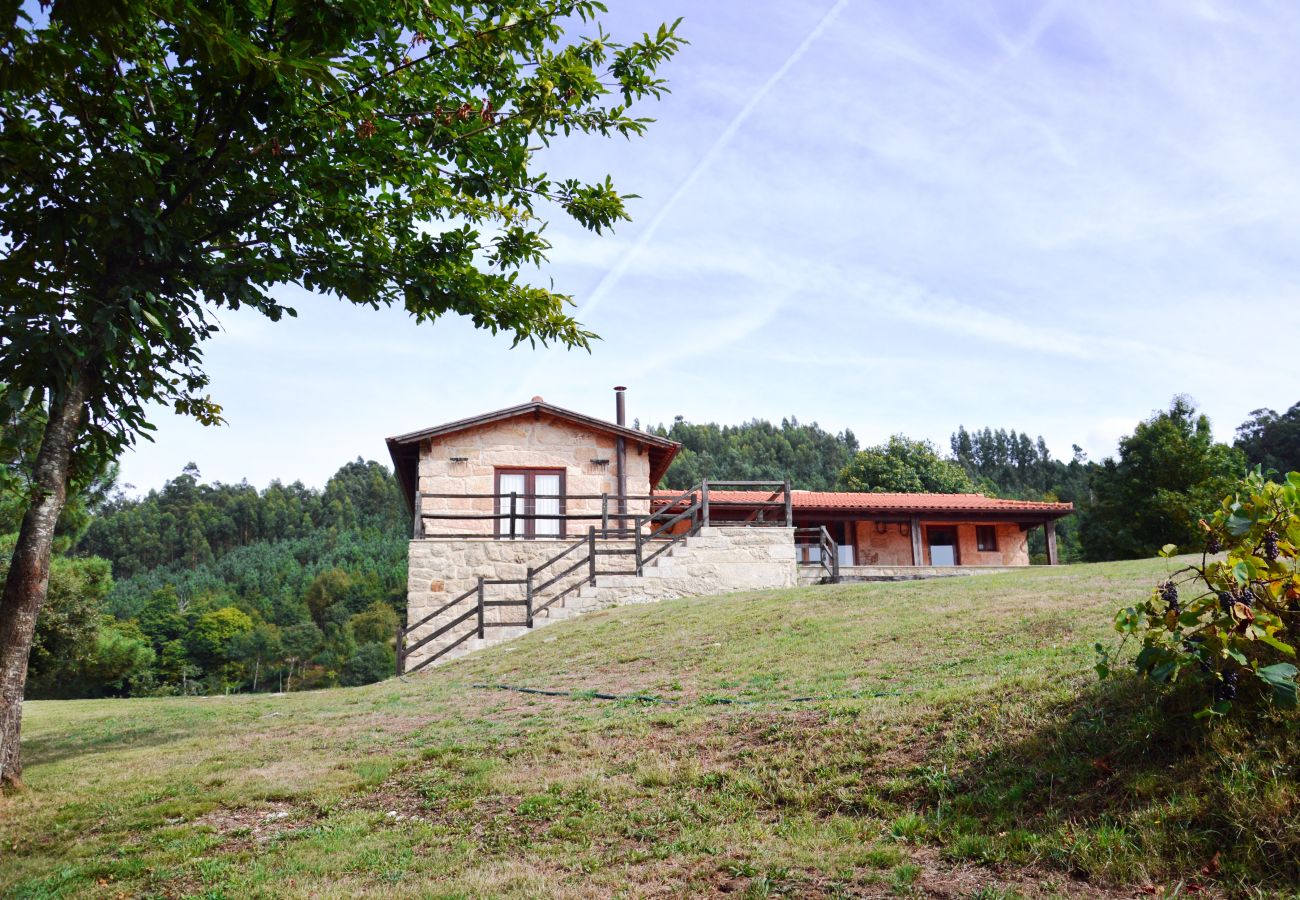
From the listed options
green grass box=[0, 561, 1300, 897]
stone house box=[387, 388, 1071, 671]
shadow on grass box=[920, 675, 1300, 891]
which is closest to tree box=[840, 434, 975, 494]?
stone house box=[387, 388, 1071, 671]

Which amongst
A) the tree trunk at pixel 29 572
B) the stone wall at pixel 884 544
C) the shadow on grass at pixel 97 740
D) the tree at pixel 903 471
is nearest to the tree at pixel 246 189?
the tree trunk at pixel 29 572

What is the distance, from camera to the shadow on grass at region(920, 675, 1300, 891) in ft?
11.5

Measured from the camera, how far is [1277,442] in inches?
2302

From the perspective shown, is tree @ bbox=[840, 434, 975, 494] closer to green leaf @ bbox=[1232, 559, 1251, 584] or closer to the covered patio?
the covered patio

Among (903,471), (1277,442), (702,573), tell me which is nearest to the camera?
(702,573)

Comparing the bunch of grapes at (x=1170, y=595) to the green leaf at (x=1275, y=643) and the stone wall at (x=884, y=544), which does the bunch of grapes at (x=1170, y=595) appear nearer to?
the green leaf at (x=1275, y=643)

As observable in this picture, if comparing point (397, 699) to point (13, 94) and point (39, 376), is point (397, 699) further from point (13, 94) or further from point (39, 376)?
point (13, 94)

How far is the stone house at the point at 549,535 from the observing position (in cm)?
1775

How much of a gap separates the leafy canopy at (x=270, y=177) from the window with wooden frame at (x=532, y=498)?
12.2 m

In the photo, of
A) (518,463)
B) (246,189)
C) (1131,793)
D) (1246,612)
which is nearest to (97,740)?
(246,189)

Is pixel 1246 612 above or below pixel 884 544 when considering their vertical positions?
below

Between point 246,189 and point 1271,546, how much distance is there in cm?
729

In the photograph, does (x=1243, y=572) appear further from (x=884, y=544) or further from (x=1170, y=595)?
(x=884, y=544)

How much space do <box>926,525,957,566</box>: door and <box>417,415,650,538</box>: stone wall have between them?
41.4 feet
